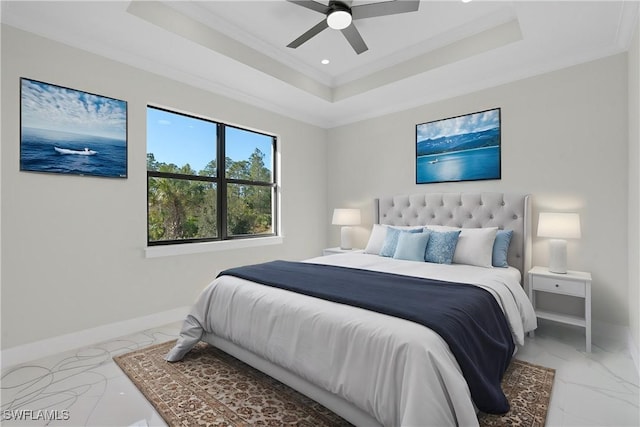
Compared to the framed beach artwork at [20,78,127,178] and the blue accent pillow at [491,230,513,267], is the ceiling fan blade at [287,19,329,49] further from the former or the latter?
the blue accent pillow at [491,230,513,267]

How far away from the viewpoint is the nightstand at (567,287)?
252 centimetres

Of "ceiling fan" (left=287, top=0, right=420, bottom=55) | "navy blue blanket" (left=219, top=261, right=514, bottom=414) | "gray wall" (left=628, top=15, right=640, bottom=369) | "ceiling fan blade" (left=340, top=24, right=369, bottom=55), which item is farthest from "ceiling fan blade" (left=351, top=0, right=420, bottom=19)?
"navy blue blanket" (left=219, top=261, right=514, bottom=414)

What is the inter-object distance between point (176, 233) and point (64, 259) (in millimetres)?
1018

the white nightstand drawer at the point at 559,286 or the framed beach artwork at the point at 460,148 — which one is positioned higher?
the framed beach artwork at the point at 460,148

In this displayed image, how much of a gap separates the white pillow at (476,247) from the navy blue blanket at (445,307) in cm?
92

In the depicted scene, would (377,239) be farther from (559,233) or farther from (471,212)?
(559,233)

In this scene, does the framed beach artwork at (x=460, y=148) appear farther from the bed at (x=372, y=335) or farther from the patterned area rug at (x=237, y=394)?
the patterned area rug at (x=237, y=394)

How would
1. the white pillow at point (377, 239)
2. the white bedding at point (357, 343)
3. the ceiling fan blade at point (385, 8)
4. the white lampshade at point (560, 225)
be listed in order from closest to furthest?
the white bedding at point (357, 343), the ceiling fan blade at point (385, 8), the white lampshade at point (560, 225), the white pillow at point (377, 239)

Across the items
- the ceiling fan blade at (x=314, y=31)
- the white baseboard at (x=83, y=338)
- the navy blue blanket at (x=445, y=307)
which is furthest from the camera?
the ceiling fan blade at (x=314, y=31)

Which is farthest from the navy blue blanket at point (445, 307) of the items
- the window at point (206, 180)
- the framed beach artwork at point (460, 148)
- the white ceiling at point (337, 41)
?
the white ceiling at point (337, 41)

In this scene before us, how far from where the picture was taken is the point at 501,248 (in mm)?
2990

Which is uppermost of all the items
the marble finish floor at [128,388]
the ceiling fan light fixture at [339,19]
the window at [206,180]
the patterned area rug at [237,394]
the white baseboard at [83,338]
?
the ceiling fan light fixture at [339,19]

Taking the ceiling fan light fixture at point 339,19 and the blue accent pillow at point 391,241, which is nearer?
the ceiling fan light fixture at point 339,19

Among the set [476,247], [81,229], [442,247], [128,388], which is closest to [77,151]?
[81,229]
